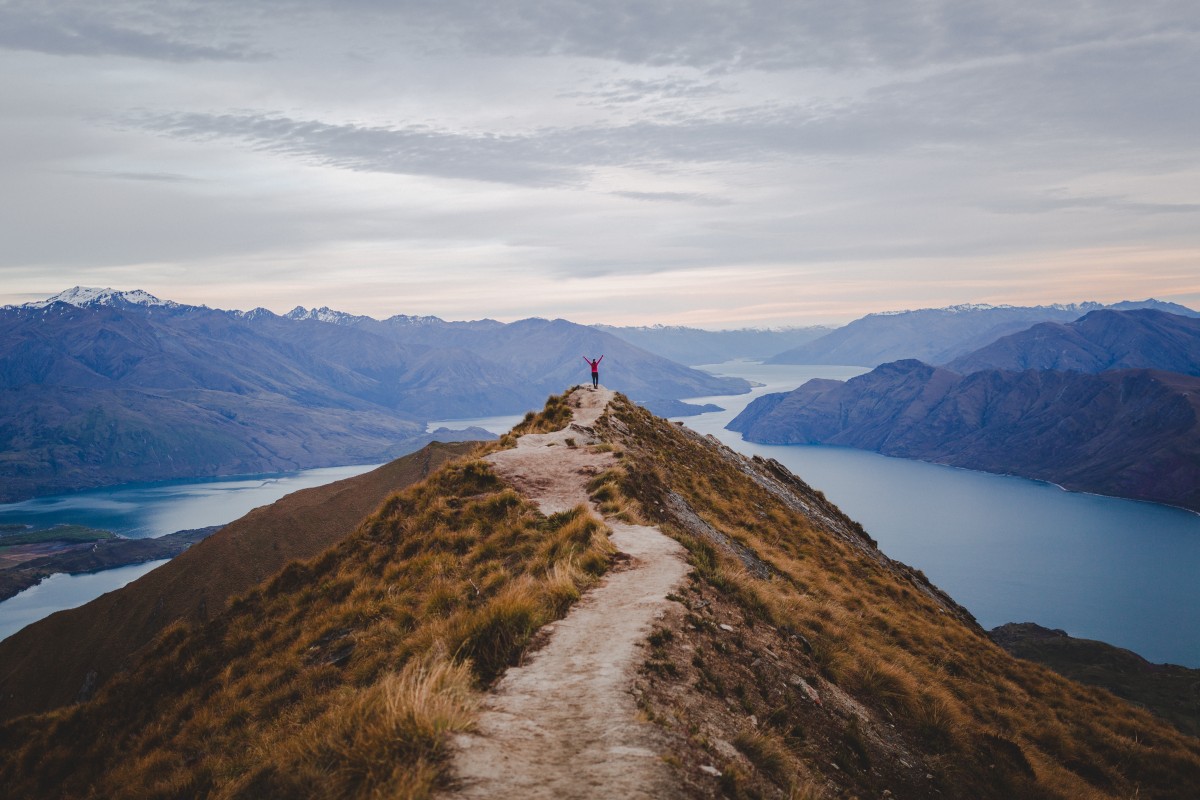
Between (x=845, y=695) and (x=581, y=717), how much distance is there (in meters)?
6.93

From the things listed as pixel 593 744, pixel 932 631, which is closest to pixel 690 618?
pixel 593 744

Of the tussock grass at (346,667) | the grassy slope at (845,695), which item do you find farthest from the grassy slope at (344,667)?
the grassy slope at (845,695)

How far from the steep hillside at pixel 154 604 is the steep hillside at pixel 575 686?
47.1 metres

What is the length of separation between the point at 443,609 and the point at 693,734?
6910mm

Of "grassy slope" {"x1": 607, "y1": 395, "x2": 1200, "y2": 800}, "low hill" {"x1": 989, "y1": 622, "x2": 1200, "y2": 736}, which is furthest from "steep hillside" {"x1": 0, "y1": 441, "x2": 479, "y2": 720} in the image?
"low hill" {"x1": 989, "y1": 622, "x2": 1200, "y2": 736}

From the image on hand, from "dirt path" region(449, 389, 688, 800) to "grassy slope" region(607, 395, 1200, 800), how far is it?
447 mm

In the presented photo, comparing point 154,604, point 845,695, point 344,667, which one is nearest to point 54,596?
point 154,604

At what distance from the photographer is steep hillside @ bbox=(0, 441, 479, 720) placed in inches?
2763

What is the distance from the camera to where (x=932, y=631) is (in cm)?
2222

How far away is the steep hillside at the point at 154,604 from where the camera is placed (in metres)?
70.2

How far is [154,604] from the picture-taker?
79.8 m

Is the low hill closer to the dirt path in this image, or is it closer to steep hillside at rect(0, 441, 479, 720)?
the dirt path

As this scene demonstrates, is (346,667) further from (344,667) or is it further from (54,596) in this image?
(54,596)

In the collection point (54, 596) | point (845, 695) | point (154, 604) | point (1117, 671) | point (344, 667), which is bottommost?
point (54, 596)
